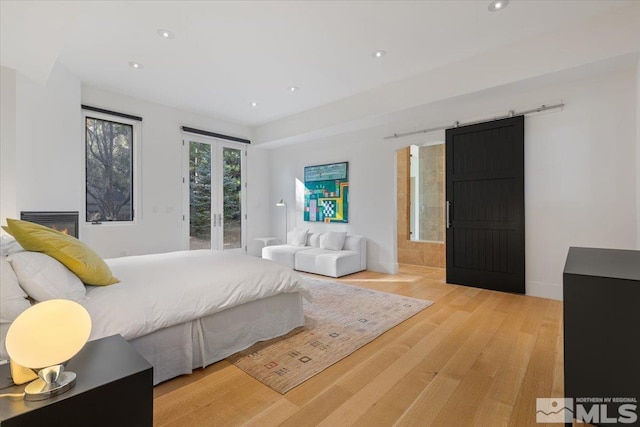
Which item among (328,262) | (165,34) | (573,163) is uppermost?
(165,34)

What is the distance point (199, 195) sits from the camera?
5.82 m

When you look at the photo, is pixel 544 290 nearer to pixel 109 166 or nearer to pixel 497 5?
pixel 497 5

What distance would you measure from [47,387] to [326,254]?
4314mm

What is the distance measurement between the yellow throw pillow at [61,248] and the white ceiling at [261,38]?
1.69m

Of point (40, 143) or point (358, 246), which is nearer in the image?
point (40, 143)

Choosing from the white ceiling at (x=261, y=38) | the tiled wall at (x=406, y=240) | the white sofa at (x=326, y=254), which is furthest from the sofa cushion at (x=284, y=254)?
the white ceiling at (x=261, y=38)

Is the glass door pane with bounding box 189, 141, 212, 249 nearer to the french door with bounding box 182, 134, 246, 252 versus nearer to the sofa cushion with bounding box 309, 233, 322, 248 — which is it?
the french door with bounding box 182, 134, 246, 252

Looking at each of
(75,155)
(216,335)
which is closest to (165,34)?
(75,155)

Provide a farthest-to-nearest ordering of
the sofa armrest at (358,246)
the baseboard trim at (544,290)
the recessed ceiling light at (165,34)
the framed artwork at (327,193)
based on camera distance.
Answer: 1. the framed artwork at (327,193)
2. the sofa armrest at (358,246)
3. the baseboard trim at (544,290)
4. the recessed ceiling light at (165,34)

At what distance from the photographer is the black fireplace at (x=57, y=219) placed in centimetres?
341

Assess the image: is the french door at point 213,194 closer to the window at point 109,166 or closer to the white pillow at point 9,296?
the window at point 109,166

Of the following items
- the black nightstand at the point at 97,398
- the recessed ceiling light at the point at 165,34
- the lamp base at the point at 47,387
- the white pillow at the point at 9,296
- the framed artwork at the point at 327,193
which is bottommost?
the black nightstand at the point at 97,398

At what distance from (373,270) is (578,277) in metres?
4.10

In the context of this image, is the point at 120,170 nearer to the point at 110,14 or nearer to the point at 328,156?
the point at 110,14
